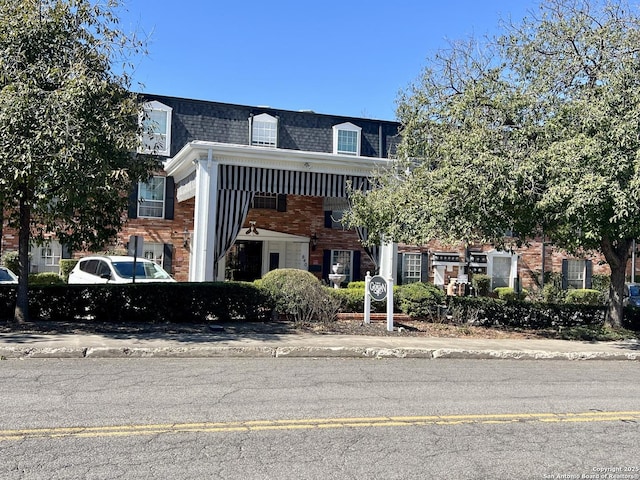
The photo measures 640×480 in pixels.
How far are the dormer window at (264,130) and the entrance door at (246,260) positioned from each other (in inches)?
163

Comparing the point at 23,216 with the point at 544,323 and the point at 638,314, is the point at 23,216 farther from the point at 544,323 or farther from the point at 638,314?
the point at 638,314

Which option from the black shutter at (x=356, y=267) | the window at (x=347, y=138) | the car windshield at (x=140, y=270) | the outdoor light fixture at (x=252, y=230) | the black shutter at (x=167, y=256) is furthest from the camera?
the window at (x=347, y=138)

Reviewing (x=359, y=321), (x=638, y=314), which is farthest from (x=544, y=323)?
(x=359, y=321)

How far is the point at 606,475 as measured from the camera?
4770 millimetres

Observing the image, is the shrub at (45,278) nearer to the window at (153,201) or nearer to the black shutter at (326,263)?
the window at (153,201)

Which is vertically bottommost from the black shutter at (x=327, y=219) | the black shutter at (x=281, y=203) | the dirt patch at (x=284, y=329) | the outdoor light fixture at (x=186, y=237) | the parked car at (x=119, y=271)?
the dirt patch at (x=284, y=329)

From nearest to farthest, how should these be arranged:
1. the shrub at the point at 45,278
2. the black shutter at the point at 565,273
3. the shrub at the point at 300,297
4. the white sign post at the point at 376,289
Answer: the shrub at the point at 300,297, the white sign post at the point at 376,289, the shrub at the point at 45,278, the black shutter at the point at 565,273

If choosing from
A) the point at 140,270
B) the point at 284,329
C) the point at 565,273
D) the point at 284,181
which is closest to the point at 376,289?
the point at 284,329

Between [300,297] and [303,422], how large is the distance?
763cm

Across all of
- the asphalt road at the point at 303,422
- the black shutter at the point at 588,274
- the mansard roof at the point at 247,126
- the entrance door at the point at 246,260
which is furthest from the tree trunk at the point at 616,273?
the entrance door at the point at 246,260

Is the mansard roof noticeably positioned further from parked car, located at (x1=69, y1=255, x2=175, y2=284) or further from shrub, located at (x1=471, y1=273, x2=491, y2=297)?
parked car, located at (x1=69, y1=255, x2=175, y2=284)

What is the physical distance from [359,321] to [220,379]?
22.4 ft

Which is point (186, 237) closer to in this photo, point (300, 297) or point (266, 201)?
point (266, 201)

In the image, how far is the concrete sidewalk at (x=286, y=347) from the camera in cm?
956
